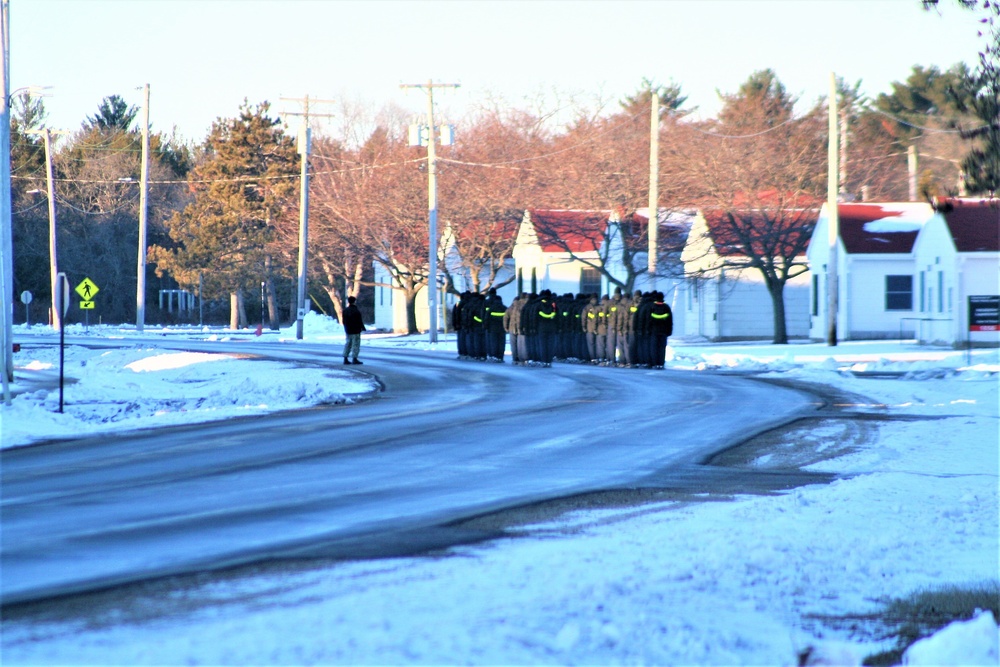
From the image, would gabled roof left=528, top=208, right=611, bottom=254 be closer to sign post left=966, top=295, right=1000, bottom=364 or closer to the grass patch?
sign post left=966, top=295, right=1000, bottom=364

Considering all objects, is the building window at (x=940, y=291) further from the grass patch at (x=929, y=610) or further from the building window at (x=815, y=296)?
the grass patch at (x=929, y=610)

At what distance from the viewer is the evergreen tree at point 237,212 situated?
70.2 m

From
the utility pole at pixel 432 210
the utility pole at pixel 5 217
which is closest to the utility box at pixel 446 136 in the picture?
the utility pole at pixel 432 210

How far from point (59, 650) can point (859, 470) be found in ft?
29.9

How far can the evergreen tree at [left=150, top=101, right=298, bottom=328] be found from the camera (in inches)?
2763

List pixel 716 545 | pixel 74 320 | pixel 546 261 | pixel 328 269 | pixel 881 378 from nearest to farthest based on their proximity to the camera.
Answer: pixel 716 545
pixel 881 378
pixel 546 261
pixel 328 269
pixel 74 320

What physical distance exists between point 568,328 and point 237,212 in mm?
40708

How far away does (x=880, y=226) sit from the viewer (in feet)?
144

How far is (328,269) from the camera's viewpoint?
209ft

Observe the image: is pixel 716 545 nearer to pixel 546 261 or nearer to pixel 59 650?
pixel 59 650

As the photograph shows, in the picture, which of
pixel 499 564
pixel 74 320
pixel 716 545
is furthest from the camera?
pixel 74 320

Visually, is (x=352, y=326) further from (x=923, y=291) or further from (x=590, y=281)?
(x=590, y=281)

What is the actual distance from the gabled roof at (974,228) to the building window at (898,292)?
12.6 feet

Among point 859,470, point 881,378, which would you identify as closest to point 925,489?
point 859,470
